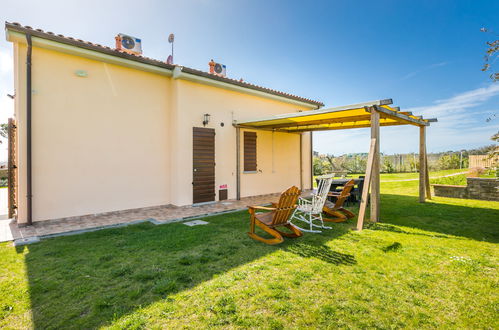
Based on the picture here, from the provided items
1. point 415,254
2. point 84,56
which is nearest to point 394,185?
point 415,254

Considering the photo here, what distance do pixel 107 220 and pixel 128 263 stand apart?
3.56 meters

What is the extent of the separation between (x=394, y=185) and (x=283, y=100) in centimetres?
829

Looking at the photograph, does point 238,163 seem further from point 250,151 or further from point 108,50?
point 108,50

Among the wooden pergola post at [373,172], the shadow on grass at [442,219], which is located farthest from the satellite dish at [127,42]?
the shadow on grass at [442,219]

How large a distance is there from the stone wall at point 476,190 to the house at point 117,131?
8.75 m

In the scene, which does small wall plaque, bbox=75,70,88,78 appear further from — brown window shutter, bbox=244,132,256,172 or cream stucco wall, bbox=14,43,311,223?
brown window shutter, bbox=244,132,256,172

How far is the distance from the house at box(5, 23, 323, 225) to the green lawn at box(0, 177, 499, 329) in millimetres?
2467

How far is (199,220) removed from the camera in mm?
7230

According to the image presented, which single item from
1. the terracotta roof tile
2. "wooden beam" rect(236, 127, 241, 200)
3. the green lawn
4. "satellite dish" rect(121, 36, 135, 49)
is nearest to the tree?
the green lawn

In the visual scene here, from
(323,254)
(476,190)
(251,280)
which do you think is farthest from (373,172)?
(476,190)

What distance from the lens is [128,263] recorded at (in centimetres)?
420

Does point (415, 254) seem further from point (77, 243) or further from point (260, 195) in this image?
point (260, 195)

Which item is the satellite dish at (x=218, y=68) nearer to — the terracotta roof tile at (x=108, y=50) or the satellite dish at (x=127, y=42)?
the terracotta roof tile at (x=108, y=50)

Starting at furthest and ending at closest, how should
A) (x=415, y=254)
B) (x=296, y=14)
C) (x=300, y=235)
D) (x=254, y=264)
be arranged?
(x=296, y=14), (x=300, y=235), (x=415, y=254), (x=254, y=264)
